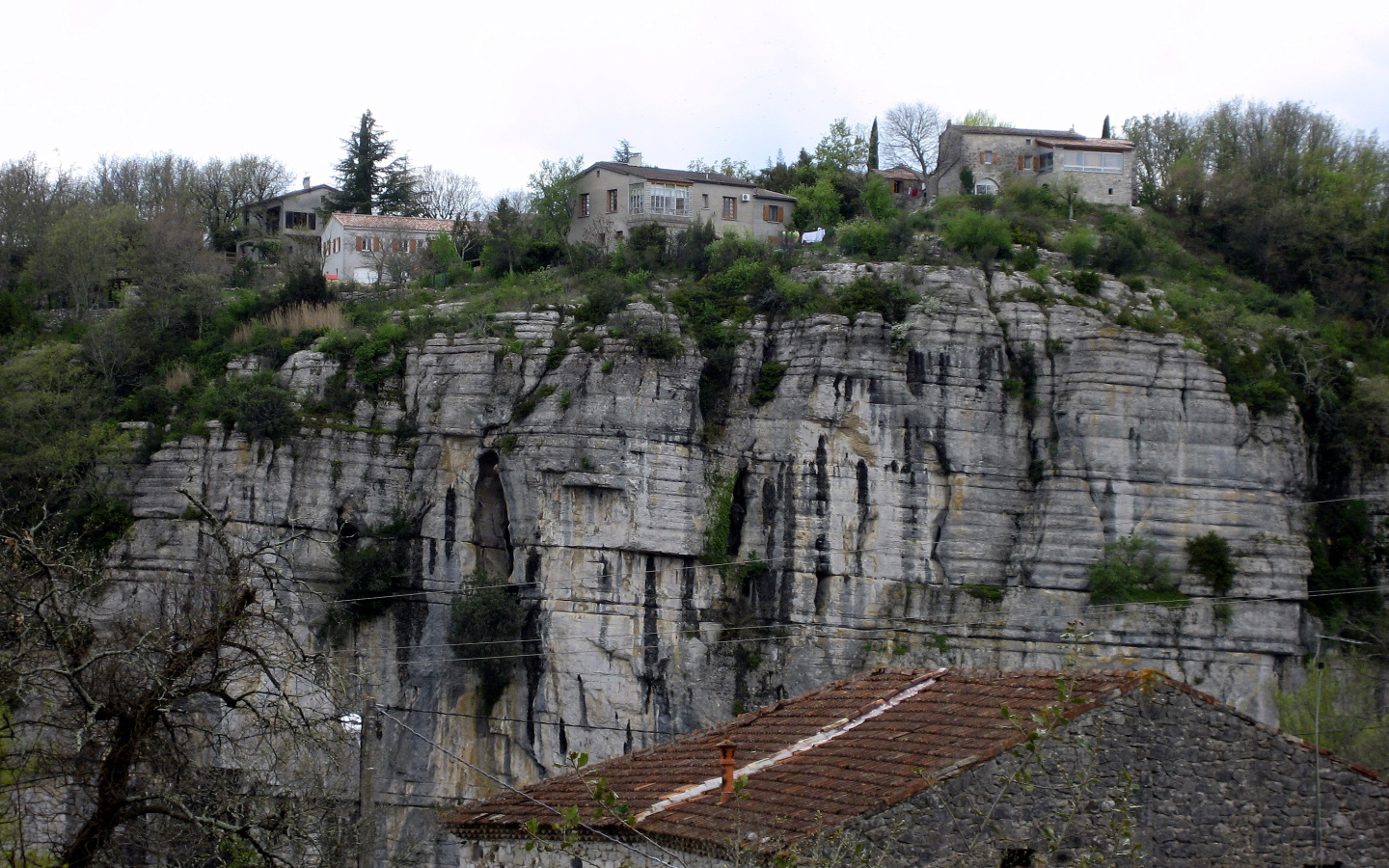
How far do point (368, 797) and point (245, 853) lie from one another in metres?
4.19

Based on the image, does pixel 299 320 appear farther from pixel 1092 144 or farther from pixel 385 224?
pixel 1092 144

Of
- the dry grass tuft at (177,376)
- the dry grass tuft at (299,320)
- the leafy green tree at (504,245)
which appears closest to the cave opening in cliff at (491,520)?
the dry grass tuft at (299,320)

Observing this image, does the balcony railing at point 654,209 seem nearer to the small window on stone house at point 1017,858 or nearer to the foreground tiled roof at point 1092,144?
the foreground tiled roof at point 1092,144

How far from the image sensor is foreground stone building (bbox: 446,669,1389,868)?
11945mm

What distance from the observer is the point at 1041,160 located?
51656 mm

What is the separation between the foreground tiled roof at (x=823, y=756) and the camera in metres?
12.3

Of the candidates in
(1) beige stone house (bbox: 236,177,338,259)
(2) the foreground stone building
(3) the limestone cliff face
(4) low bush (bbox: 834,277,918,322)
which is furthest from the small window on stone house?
(1) beige stone house (bbox: 236,177,338,259)

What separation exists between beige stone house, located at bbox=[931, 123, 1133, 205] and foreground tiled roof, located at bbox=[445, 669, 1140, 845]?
3716 cm

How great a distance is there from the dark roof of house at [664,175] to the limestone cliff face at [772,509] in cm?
1035

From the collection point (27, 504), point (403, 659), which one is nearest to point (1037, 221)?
point (403, 659)

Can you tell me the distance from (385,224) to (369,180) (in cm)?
569

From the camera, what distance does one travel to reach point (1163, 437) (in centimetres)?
3819

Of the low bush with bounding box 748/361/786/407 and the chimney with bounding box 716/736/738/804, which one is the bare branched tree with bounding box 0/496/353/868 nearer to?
the chimney with bounding box 716/736/738/804

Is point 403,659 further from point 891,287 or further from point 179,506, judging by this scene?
point 891,287
